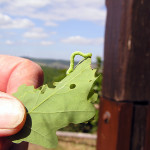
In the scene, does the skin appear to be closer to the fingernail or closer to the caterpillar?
the fingernail

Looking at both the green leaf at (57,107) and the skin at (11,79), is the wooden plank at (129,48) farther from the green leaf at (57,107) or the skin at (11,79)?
the green leaf at (57,107)

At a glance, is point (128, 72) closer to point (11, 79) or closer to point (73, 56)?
point (11, 79)

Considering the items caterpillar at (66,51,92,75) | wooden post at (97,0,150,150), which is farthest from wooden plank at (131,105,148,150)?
caterpillar at (66,51,92,75)

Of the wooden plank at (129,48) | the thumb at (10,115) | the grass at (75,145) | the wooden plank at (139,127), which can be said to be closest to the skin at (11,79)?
the thumb at (10,115)

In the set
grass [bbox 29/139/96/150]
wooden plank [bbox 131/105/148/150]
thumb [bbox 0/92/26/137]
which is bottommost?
grass [bbox 29/139/96/150]

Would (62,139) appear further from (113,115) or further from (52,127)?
(52,127)

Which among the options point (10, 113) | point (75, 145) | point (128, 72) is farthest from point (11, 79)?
point (75, 145)

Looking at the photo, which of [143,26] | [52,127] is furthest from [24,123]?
[143,26]

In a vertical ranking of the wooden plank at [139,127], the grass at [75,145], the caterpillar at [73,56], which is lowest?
the grass at [75,145]
